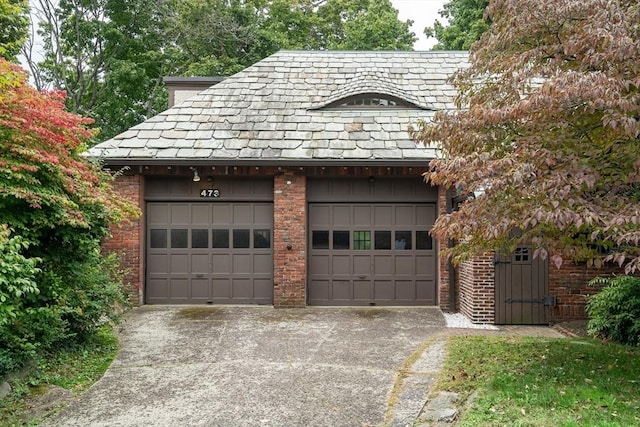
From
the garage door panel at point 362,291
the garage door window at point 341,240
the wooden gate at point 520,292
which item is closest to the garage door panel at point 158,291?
the garage door window at point 341,240

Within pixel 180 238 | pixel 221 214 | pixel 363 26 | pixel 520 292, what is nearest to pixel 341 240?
pixel 221 214

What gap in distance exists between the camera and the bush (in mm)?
6885

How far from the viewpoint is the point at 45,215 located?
5551 mm

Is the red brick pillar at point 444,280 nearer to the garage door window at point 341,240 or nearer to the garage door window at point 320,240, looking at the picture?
the garage door window at point 341,240

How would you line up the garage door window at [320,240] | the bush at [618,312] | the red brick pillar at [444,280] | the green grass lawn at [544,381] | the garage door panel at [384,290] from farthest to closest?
1. the garage door window at [320,240]
2. the garage door panel at [384,290]
3. the red brick pillar at [444,280]
4. the bush at [618,312]
5. the green grass lawn at [544,381]

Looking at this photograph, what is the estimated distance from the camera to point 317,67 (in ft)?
41.8

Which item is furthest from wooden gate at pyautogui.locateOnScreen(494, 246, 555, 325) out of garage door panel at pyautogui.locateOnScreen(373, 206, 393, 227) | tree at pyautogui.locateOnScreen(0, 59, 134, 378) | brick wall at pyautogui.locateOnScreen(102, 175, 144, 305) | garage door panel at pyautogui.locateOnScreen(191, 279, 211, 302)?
brick wall at pyautogui.locateOnScreen(102, 175, 144, 305)

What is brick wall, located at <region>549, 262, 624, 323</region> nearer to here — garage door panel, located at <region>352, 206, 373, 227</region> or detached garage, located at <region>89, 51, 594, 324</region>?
detached garage, located at <region>89, 51, 594, 324</region>

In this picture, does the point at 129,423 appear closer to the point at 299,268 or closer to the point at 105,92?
the point at 299,268

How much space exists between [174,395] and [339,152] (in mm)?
5935

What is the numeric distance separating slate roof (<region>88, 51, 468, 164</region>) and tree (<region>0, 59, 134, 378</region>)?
11.4 ft

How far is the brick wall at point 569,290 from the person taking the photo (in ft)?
27.9

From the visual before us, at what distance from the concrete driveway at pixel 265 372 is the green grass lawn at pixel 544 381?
1.54 feet

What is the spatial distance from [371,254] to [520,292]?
3.00m
